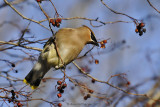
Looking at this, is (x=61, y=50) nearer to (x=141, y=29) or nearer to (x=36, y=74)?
(x=36, y=74)

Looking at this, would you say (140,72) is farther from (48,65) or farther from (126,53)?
(48,65)

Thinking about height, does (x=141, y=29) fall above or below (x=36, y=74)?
above

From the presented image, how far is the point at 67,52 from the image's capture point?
361cm

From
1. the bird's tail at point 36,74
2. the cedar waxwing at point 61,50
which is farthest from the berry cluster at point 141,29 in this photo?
the bird's tail at point 36,74

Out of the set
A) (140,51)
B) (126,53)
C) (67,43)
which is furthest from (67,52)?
(126,53)

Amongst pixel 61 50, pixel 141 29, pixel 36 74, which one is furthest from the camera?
pixel 36 74

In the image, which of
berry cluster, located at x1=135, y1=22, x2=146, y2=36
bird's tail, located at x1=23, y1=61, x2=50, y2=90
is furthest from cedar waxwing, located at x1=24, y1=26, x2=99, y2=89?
berry cluster, located at x1=135, y1=22, x2=146, y2=36

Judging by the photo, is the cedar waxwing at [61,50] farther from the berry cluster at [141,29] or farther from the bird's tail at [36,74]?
the berry cluster at [141,29]

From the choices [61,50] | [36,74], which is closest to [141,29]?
[61,50]

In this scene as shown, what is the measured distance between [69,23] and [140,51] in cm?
261

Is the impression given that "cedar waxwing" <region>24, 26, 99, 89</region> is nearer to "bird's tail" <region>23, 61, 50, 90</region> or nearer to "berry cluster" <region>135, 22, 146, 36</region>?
"bird's tail" <region>23, 61, 50, 90</region>

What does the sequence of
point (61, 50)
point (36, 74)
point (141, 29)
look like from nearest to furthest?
point (141, 29) → point (61, 50) → point (36, 74)

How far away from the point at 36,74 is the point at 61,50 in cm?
47

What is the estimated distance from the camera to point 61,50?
3.61 m
